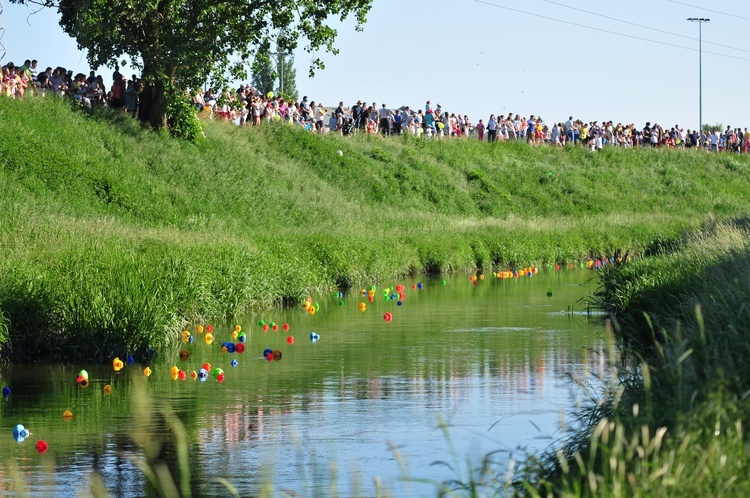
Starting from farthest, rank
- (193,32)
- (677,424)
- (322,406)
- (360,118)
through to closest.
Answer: (360,118) < (193,32) < (322,406) < (677,424)

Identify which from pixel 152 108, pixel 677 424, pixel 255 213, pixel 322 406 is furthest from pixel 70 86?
pixel 677 424

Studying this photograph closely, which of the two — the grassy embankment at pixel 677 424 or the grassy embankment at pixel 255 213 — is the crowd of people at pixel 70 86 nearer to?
the grassy embankment at pixel 255 213

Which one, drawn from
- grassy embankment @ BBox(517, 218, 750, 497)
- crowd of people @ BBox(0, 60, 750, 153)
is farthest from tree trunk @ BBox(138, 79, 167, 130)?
grassy embankment @ BBox(517, 218, 750, 497)

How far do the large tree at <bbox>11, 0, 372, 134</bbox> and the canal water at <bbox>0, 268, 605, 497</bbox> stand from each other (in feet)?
56.8

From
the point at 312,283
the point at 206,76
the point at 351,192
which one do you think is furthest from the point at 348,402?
the point at 351,192

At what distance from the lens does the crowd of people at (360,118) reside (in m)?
42.9

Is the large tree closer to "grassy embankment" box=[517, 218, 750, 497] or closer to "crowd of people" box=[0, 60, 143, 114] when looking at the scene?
"crowd of people" box=[0, 60, 143, 114]

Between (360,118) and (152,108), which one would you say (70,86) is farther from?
(360,118)

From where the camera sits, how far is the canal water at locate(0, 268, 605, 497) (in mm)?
11469

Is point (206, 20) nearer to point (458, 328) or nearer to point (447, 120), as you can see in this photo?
point (458, 328)

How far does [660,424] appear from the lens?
8.23m

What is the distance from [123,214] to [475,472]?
90.4 ft

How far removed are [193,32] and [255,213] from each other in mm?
6376

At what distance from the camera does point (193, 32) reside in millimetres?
40625
